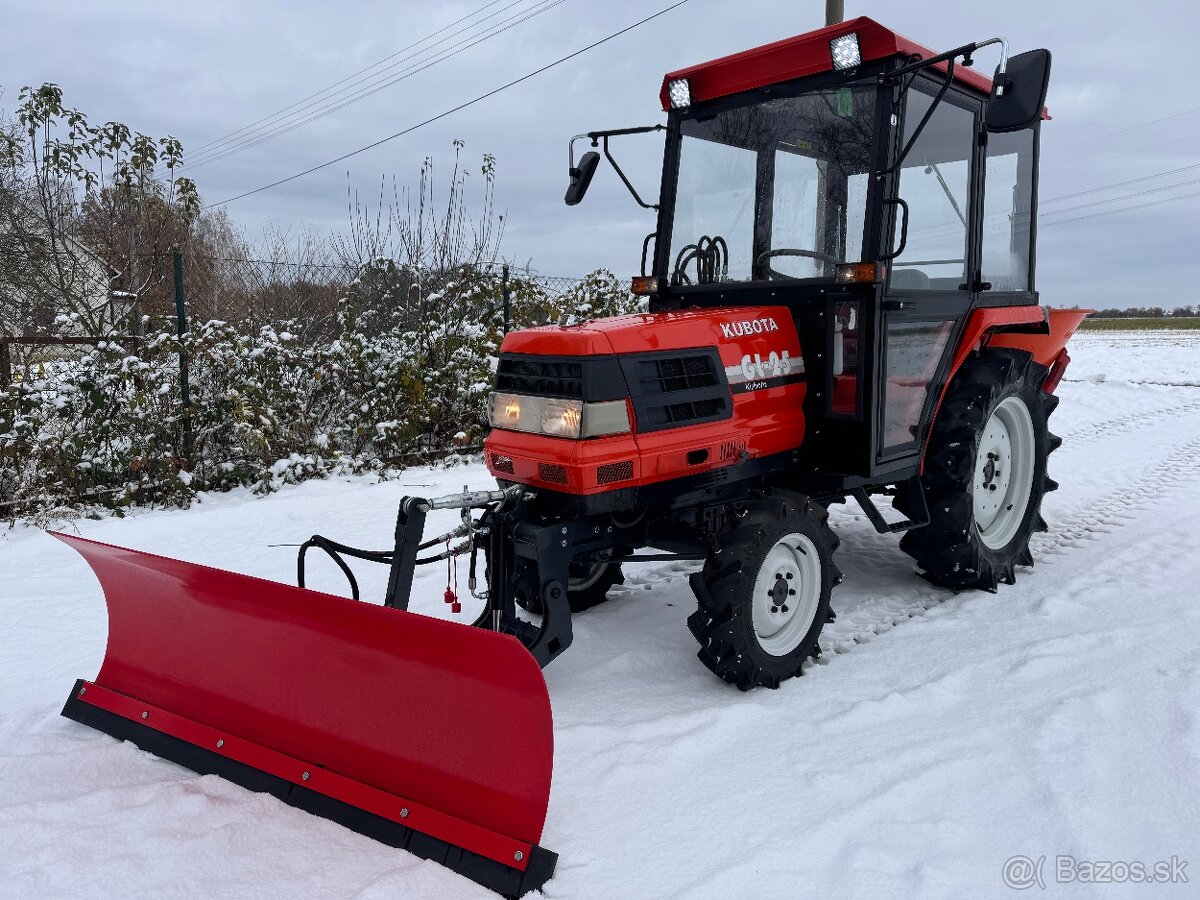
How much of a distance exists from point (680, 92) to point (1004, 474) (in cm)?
255

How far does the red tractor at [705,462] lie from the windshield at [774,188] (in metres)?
0.01

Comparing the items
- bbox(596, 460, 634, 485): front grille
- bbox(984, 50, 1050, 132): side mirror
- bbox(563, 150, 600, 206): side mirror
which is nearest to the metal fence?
bbox(563, 150, 600, 206): side mirror

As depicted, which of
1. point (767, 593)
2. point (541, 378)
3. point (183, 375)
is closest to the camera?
point (541, 378)

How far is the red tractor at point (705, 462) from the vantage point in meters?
2.51

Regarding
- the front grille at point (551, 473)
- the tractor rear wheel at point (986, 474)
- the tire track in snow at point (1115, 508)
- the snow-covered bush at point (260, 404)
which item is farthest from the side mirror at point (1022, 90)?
the snow-covered bush at point (260, 404)

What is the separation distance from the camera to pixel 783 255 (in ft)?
12.3

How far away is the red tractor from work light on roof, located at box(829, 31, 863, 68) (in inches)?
0.5

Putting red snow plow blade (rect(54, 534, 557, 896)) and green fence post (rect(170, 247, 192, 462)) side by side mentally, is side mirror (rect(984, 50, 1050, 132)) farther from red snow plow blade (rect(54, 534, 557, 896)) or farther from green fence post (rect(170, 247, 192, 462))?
green fence post (rect(170, 247, 192, 462))

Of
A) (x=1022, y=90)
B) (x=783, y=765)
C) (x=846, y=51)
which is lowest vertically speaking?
(x=783, y=765)

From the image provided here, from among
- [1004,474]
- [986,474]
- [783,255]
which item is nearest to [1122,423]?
[1004,474]

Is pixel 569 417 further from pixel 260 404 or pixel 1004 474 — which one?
pixel 260 404

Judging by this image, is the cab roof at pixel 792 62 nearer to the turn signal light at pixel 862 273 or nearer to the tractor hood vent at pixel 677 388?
the turn signal light at pixel 862 273

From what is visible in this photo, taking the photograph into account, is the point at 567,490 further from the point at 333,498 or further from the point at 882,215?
the point at 333,498

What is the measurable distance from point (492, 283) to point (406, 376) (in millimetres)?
1526
